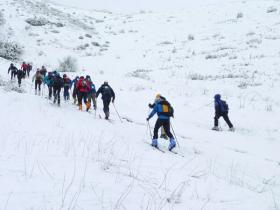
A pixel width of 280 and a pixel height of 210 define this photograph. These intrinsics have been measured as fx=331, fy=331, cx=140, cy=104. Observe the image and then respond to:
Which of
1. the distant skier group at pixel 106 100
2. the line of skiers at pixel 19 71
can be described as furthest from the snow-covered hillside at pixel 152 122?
the line of skiers at pixel 19 71

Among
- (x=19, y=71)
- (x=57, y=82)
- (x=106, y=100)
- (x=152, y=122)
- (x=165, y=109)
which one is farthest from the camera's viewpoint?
(x=19, y=71)

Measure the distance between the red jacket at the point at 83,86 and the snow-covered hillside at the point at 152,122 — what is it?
132cm

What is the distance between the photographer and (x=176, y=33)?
46219 mm

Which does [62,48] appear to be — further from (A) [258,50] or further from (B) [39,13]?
(A) [258,50]

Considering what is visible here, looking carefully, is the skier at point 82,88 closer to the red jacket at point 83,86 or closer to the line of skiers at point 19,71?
the red jacket at point 83,86

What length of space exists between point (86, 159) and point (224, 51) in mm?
27869

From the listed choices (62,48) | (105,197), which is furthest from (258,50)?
(105,197)

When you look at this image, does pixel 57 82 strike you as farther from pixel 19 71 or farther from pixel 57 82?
pixel 19 71

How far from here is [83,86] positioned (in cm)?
1717

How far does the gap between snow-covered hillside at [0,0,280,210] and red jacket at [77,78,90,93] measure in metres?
1.32

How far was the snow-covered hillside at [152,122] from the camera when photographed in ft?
18.0

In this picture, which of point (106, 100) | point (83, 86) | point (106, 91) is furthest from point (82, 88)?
point (106, 100)

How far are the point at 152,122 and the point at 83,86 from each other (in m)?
4.04

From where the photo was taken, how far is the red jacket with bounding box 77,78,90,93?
17172mm
